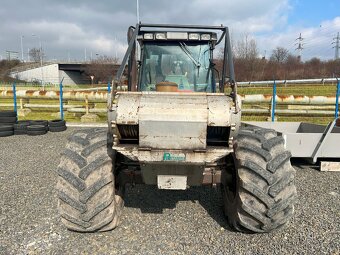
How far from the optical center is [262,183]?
284cm

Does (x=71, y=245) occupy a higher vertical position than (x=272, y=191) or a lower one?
lower

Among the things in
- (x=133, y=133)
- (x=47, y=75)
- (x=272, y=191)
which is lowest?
(x=272, y=191)

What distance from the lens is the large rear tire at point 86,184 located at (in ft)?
9.50

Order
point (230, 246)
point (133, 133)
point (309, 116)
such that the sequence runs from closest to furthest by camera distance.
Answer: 1. point (133, 133)
2. point (230, 246)
3. point (309, 116)

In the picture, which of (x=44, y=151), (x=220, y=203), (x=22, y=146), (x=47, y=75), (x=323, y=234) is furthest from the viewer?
(x=47, y=75)

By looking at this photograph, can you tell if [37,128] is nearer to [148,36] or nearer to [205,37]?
[148,36]

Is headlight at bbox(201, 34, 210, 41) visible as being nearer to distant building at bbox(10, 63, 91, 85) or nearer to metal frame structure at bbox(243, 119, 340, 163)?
metal frame structure at bbox(243, 119, 340, 163)

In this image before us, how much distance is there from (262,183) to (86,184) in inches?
71.6

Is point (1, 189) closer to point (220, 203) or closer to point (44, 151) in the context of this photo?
point (44, 151)

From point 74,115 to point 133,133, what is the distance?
10967mm

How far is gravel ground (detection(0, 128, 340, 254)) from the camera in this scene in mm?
3037

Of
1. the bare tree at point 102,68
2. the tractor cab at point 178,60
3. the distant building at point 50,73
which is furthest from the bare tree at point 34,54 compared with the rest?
the tractor cab at point 178,60

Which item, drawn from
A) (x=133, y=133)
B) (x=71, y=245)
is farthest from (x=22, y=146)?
(x=133, y=133)

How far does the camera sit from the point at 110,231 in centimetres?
334
